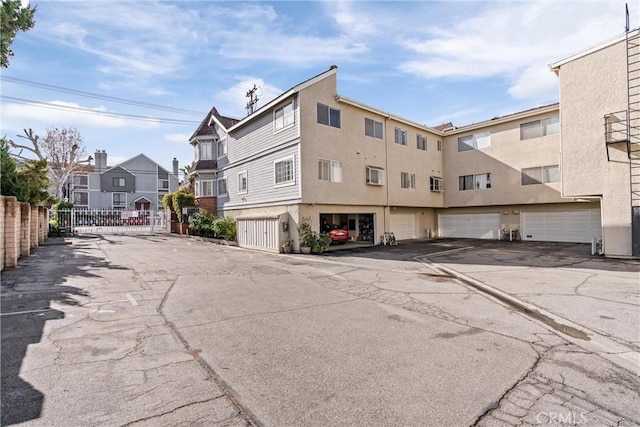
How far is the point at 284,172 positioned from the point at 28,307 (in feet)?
41.9

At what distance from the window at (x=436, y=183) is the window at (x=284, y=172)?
12.6 metres

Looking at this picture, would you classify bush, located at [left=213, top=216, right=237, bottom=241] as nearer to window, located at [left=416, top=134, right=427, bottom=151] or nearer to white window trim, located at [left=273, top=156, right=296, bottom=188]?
white window trim, located at [left=273, top=156, right=296, bottom=188]

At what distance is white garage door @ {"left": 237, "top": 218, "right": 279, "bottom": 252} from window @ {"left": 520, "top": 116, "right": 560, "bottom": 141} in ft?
57.3

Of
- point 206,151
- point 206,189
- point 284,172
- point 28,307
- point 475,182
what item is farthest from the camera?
point 206,151

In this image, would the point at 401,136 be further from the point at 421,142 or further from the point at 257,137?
the point at 257,137

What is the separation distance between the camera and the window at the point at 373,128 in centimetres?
2042

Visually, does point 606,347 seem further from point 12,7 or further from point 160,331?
point 12,7

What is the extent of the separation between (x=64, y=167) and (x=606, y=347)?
3924cm

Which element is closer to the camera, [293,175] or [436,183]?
[293,175]

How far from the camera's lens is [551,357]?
4.68m

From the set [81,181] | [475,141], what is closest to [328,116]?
[475,141]

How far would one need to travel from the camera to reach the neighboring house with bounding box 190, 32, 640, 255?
15.4 metres

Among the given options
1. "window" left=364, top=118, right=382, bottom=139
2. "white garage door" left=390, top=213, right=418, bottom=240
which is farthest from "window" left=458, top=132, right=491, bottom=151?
"window" left=364, top=118, right=382, bottom=139

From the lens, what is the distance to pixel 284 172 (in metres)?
18.2
